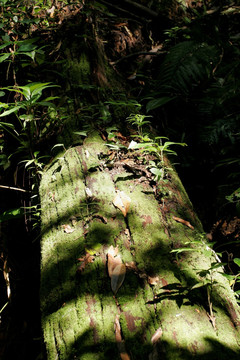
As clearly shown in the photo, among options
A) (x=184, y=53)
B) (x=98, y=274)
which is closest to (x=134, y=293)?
(x=98, y=274)

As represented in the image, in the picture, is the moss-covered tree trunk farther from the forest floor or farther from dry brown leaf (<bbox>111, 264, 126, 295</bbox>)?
the forest floor

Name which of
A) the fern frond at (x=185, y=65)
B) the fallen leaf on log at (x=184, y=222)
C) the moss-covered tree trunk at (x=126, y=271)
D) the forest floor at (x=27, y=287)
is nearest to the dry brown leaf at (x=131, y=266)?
the moss-covered tree trunk at (x=126, y=271)

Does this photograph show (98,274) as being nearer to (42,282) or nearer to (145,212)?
(42,282)

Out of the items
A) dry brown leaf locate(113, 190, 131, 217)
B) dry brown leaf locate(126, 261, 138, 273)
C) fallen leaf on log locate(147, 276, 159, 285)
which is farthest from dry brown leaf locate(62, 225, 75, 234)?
fallen leaf on log locate(147, 276, 159, 285)

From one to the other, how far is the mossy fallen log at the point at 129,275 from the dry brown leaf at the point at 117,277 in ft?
0.05

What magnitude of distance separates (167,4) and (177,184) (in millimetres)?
4116

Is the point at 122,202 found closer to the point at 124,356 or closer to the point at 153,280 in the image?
the point at 153,280

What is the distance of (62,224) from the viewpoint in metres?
1.53

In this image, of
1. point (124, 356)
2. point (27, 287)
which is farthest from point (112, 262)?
point (27, 287)

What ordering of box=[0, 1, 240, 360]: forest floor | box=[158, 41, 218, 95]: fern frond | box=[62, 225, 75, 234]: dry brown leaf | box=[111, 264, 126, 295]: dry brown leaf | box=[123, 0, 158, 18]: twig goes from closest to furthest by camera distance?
box=[111, 264, 126, 295]: dry brown leaf, box=[62, 225, 75, 234]: dry brown leaf, box=[0, 1, 240, 360]: forest floor, box=[158, 41, 218, 95]: fern frond, box=[123, 0, 158, 18]: twig

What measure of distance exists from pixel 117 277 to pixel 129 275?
6 cm

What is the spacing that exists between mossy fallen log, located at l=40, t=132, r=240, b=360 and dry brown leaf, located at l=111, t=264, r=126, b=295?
0.02 meters

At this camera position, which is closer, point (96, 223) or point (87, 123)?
point (96, 223)

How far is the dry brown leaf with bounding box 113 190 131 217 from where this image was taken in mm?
1535
